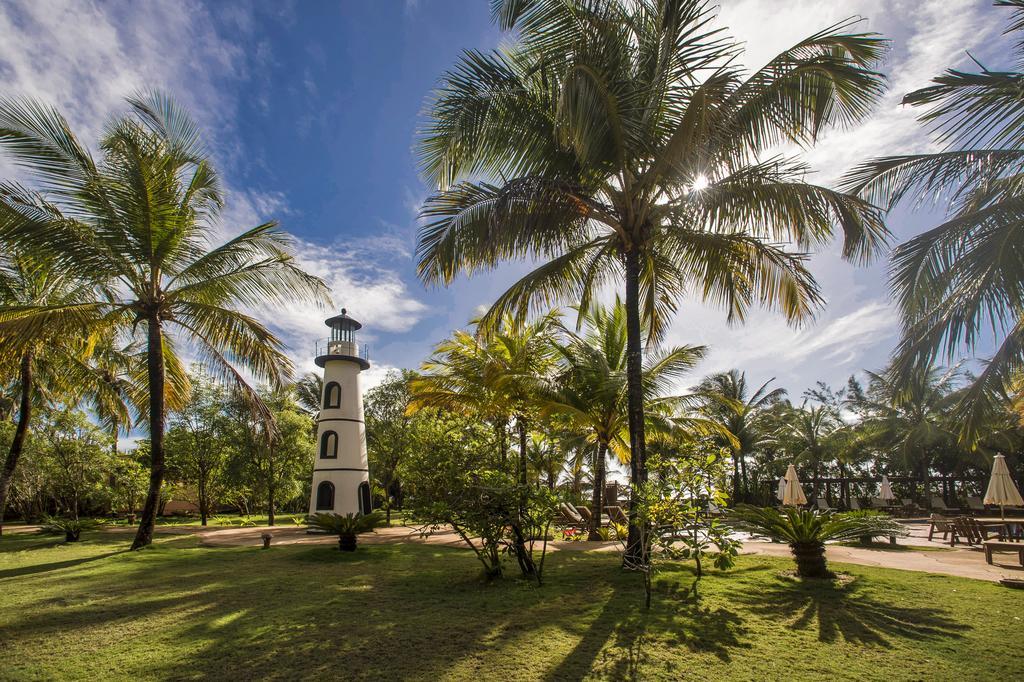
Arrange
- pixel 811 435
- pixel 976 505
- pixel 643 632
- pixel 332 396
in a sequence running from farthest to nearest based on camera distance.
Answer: pixel 811 435 → pixel 976 505 → pixel 332 396 → pixel 643 632

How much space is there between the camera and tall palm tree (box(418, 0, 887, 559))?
22.9 feet

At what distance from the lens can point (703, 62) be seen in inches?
296

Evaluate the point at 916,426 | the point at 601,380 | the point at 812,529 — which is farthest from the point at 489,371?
the point at 916,426

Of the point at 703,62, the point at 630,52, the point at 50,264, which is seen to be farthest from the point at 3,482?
the point at 703,62

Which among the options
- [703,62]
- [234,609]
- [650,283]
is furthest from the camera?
[650,283]

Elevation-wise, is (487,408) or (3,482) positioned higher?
(487,408)

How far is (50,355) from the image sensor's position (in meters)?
13.2

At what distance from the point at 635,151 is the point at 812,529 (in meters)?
5.52

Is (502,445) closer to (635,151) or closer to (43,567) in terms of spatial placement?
(635,151)

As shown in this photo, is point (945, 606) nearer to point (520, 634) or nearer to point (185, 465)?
point (520, 634)

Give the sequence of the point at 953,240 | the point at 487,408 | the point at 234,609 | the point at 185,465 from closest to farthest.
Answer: the point at 234,609
the point at 953,240
the point at 487,408
the point at 185,465

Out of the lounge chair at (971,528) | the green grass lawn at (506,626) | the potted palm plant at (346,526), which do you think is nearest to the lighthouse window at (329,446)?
the potted palm plant at (346,526)

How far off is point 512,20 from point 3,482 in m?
14.8

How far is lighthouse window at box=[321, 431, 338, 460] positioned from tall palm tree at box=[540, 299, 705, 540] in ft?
29.8
